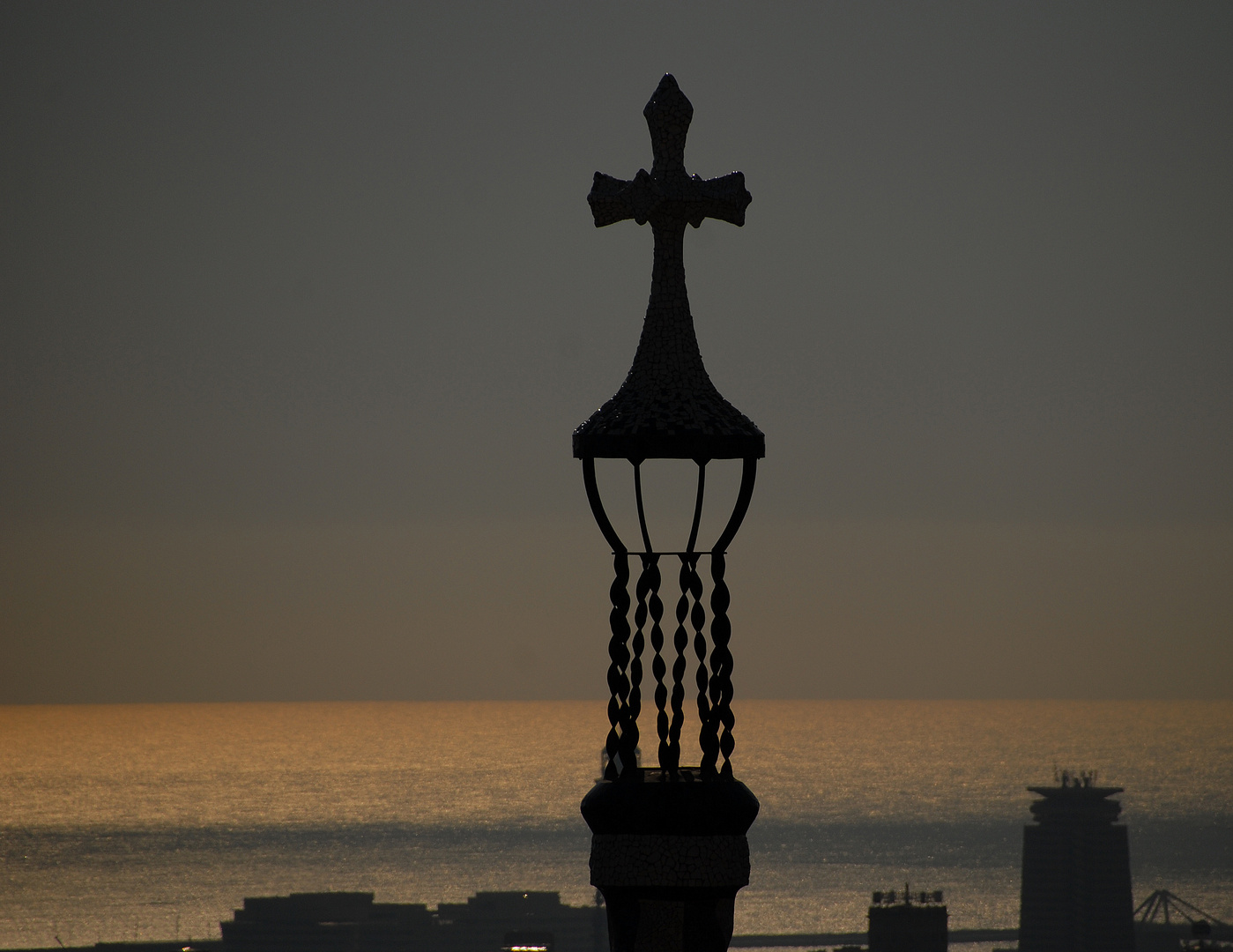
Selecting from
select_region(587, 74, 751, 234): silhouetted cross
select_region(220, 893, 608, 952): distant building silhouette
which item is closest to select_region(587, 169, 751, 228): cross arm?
select_region(587, 74, 751, 234): silhouetted cross

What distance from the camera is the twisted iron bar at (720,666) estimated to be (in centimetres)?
1606

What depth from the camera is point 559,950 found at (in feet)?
618

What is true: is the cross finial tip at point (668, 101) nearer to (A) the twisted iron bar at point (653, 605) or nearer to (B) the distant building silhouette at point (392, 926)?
(A) the twisted iron bar at point (653, 605)

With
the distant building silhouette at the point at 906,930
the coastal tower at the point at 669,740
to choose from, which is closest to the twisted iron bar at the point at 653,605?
the coastal tower at the point at 669,740

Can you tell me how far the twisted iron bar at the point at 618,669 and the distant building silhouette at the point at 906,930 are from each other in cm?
16932

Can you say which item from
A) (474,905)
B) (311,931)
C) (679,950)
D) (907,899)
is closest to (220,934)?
(311,931)

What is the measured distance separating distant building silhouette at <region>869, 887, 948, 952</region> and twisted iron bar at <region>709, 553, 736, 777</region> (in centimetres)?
16936

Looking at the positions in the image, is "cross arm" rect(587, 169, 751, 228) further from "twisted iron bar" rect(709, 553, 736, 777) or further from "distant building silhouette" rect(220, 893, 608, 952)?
"distant building silhouette" rect(220, 893, 608, 952)

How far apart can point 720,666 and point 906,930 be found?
566 ft

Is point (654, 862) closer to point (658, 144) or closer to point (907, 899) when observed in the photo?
point (658, 144)

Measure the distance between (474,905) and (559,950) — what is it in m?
10.6

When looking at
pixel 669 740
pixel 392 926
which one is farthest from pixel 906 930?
pixel 669 740

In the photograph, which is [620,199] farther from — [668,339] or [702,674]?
[702,674]

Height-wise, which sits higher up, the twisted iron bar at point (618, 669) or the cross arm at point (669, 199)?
the cross arm at point (669, 199)
